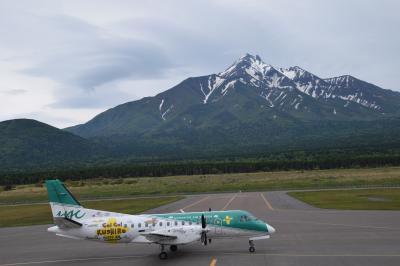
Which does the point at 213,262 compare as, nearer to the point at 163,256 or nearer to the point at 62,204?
the point at 163,256

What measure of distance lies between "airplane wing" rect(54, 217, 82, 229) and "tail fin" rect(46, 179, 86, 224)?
831 millimetres

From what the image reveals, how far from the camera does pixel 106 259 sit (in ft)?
91.9

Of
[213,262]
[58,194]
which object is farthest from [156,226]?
[58,194]

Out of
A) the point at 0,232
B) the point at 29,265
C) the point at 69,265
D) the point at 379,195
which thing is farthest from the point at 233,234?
the point at 379,195

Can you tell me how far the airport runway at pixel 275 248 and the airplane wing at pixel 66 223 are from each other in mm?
2270

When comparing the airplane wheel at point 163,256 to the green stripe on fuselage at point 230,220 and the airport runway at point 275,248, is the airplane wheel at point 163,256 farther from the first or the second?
the green stripe on fuselage at point 230,220

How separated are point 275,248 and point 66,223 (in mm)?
14188

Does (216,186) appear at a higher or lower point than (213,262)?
higher

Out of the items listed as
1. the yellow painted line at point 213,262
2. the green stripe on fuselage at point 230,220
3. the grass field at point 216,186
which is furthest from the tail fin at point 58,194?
the grass field at point 216,186

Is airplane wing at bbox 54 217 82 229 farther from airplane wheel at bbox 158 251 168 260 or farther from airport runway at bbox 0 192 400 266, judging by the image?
airplane wheel at bbox 158 251 168 260

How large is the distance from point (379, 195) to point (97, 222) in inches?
1913

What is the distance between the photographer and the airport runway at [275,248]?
25375 mm

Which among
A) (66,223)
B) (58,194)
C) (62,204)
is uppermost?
(58,194)

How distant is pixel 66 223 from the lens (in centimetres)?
2859
